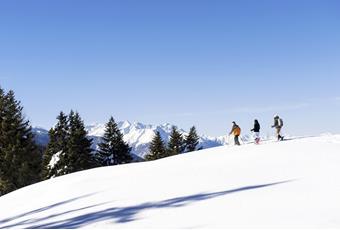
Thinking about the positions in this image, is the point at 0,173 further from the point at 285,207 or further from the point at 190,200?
the point at 285,207

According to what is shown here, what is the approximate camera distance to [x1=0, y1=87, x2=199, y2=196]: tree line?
155 feet

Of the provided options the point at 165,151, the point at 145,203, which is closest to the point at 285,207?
the point at 145,203

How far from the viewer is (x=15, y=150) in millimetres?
47719

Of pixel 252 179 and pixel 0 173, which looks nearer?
pixel 252 179

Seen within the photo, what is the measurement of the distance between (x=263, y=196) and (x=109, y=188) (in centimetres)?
734

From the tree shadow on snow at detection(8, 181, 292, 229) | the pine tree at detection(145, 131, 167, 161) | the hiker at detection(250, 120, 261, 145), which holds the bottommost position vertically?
the tree shadow on snow at detection(8, 181, 292, 229)

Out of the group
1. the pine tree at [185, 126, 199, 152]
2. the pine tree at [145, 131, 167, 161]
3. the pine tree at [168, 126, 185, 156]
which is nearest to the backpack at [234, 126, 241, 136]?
the pine tree at [145, 131, 167, 161]

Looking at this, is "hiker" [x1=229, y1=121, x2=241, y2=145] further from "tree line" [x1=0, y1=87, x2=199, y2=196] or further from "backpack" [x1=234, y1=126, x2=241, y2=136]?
"tree line" [x1=0, y1=87, x2=199, y2=196]

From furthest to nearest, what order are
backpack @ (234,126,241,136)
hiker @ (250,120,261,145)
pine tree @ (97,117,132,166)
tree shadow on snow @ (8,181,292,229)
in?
pine tree @ (97,117,132,166)
backpack @ (234,126,241,136)
hiker @ (250,120,261,145)
tree shadow on snow @ (8,181,292,229)

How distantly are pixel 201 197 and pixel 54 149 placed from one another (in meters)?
46.0

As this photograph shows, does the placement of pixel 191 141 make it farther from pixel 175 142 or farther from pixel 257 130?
pixel 257 130

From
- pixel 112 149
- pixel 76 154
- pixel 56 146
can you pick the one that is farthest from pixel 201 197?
pixel 112 149

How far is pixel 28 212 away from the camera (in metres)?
17.4

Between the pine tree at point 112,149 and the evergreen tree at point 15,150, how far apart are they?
13.1 meters
